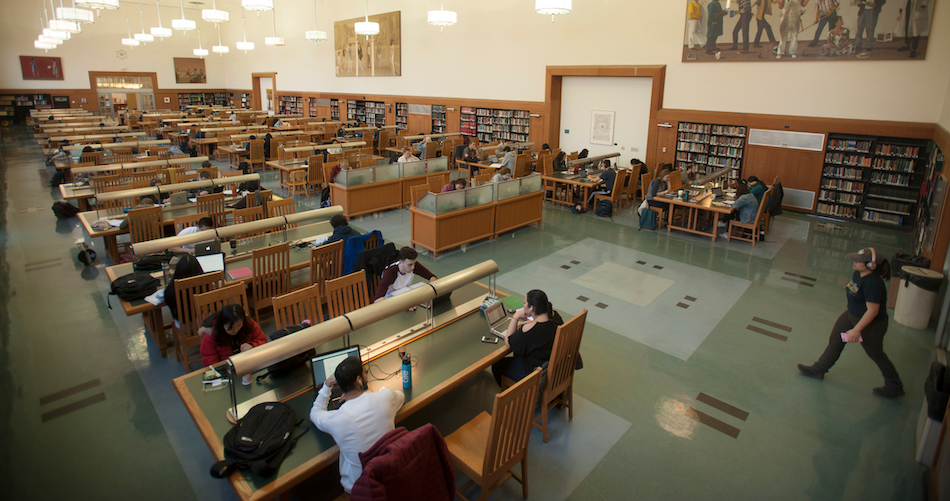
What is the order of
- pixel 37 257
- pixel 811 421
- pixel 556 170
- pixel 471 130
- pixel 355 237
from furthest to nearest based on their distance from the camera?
pixel 471 130 < pixel 556 170 < pixel 37 257 < pixel 355 237 < pixel 811 421

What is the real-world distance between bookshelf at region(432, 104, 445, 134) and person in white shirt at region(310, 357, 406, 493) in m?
15.5

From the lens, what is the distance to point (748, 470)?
3.52 m

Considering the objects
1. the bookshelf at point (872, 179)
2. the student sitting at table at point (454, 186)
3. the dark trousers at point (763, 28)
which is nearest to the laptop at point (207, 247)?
the student sitting at table at point (454, 186)

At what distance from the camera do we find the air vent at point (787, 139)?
9834mm

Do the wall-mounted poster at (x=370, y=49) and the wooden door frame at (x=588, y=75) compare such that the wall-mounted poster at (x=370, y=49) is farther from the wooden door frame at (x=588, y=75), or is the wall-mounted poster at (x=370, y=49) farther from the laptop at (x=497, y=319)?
the laptop at (x=497, y=319)

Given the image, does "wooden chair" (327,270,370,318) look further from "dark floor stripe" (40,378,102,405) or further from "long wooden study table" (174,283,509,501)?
"dark floor stripe" (40,378,102,405)

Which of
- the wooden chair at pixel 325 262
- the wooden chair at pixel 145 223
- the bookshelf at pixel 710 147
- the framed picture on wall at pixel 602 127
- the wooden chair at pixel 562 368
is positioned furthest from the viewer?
the framed picture on wall at pixel 602 127

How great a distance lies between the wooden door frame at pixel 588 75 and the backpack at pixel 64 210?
10.9m

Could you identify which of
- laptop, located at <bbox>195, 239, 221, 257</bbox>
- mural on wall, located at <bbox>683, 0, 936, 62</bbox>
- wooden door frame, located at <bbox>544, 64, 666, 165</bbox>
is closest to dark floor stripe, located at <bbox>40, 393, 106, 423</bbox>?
laptop, located at <bbox>195, 239, 221, 257</bbox>

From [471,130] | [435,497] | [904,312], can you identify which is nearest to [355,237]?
[435,497]

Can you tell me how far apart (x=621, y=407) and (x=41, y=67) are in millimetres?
32630

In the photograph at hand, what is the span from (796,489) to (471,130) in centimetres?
1441

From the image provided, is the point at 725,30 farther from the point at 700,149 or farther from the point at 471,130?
the point at 471,130

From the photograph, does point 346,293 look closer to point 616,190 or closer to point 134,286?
point 134,286
